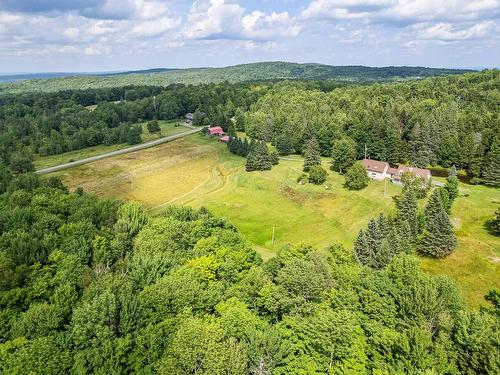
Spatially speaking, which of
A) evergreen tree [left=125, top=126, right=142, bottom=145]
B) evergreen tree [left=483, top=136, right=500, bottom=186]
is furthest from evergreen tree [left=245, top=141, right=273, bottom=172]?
evergreen tree [left=125, top=126, right=142, bottom=145]

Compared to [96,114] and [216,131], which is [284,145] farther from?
[96,114]

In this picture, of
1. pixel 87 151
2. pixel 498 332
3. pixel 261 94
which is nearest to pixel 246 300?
pixel 498 332

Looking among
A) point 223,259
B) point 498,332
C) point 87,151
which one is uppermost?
point 498,332

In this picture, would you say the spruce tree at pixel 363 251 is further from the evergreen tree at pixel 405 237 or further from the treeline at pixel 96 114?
the treeline at pixel 96 114

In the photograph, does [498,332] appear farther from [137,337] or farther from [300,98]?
[300,98]

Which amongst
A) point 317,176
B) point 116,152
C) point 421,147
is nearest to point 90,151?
point 116,152

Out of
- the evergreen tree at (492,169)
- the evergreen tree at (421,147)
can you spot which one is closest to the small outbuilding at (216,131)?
the evergreen tree at (421,147)
